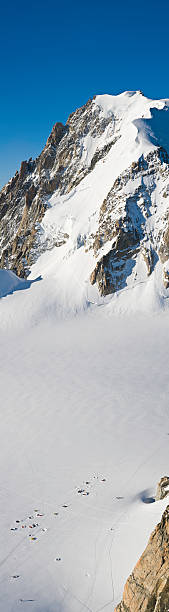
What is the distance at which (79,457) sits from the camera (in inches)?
965

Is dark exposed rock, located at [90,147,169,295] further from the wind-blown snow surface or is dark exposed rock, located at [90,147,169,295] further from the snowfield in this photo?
the wind-blown snow surface

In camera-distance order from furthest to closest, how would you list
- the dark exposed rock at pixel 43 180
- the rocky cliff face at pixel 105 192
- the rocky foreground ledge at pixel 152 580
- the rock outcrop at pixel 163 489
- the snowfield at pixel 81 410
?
the dark exposed rock at pixel 43 180 → the rocky cliff face at pixel 105 192 → the rock outcrop at pixel 163 489 → the snowfield at pixel 81 410 → the rocky foreground ledge at pixel 152 580

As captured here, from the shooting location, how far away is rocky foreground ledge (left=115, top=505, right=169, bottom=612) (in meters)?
9.19

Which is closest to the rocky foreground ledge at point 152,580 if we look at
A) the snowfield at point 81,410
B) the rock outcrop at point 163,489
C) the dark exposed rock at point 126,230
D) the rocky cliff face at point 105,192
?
the snowfield at point 81,410

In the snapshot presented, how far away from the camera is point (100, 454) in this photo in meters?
24.6

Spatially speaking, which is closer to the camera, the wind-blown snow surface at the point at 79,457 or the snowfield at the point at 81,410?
the wind-blown snow surface at the point at 79,457

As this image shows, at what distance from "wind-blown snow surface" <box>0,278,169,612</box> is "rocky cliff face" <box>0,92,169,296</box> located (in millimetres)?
10803

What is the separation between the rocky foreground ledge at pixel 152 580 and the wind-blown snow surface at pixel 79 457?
169 inches

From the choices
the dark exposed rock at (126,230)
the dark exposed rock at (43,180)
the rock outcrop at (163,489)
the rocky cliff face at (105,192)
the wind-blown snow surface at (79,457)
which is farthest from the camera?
the dark exposed rock at (43,180)

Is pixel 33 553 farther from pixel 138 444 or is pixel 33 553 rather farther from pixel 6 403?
pixel 6 403

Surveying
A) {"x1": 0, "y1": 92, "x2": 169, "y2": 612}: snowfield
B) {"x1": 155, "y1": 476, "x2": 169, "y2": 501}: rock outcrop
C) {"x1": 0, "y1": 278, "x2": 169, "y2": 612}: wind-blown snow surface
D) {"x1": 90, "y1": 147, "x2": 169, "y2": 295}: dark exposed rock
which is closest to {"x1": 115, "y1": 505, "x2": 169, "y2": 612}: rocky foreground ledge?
{"x1": 0, "y1": 92, "x2": 169, "y2": 612}: snowfield

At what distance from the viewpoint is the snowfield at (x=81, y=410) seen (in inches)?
631

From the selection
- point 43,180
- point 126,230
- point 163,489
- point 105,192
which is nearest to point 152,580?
point 163,489

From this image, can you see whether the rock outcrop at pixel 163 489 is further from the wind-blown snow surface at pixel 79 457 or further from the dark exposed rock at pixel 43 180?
the dark exposed rock at pixel 43 180
